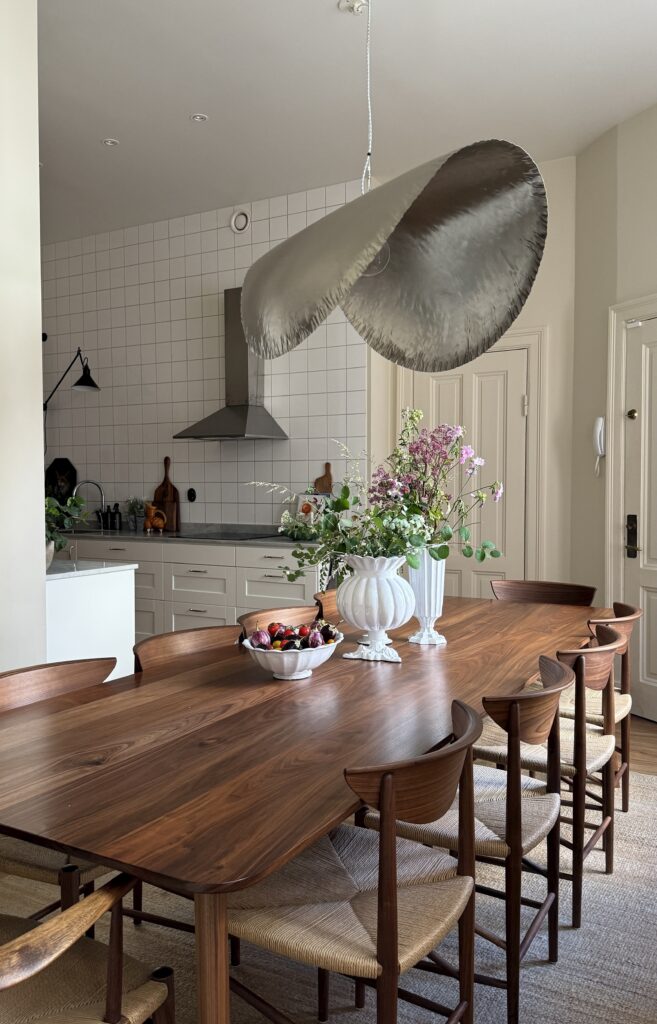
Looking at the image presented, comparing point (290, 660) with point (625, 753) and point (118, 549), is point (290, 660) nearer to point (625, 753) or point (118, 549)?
point (625, 753)

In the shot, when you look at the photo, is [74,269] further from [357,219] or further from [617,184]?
[357,219]

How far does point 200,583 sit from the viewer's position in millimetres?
4914

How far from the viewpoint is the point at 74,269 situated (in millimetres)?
6258

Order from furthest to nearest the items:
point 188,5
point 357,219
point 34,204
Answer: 1. point 188,5
2. point 34,204
3. point 357,219

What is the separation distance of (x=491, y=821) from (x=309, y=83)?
338 cm

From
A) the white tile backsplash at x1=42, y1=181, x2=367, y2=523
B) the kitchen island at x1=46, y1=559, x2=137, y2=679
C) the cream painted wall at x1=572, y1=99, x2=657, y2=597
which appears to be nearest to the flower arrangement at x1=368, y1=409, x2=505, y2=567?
the kitchen island at x1=46, y1=559, x2=137, y2=679

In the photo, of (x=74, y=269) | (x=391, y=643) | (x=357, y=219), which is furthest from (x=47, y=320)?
(x=357, y=219)

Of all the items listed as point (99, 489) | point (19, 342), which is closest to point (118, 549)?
point (99, 489)

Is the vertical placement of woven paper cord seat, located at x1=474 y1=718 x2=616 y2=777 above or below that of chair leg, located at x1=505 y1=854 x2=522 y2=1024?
above

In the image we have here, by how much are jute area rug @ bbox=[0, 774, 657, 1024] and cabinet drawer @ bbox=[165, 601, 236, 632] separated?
8.00 ft

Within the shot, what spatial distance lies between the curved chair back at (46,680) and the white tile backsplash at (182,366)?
10.5ft

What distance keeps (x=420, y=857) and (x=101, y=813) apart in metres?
0.69

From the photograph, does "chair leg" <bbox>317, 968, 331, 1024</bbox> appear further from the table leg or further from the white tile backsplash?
the white tile backsplash

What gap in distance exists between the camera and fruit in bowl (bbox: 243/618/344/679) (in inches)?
76.3
